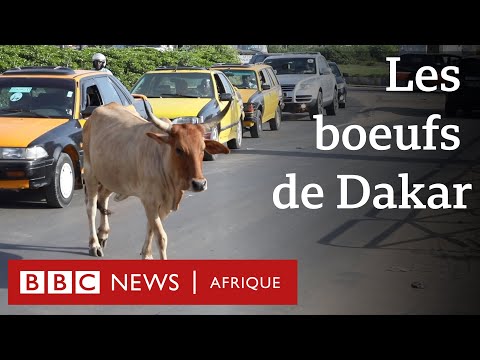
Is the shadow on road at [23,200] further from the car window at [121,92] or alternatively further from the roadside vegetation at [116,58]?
the roadside vegetation at [116,58]

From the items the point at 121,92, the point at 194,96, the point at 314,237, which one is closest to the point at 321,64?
the point at 194,96

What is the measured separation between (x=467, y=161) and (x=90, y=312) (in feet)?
39.0

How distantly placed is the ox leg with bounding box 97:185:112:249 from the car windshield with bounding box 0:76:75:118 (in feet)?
11.3

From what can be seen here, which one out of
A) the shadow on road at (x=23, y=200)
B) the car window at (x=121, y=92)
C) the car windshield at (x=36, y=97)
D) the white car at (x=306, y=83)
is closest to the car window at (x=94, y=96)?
the car windshield at (x=36, y=97)

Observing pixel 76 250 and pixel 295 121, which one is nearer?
pixel 76 250

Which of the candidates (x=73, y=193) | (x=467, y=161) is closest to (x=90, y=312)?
(x=73, y=193)

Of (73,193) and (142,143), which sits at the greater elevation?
(142,143)

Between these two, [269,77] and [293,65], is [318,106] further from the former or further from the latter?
[269,77]

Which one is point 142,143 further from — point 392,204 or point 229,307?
point 392,204

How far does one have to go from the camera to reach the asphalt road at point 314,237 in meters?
8.72

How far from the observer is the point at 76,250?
10.7 m

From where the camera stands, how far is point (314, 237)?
11.5 meters
